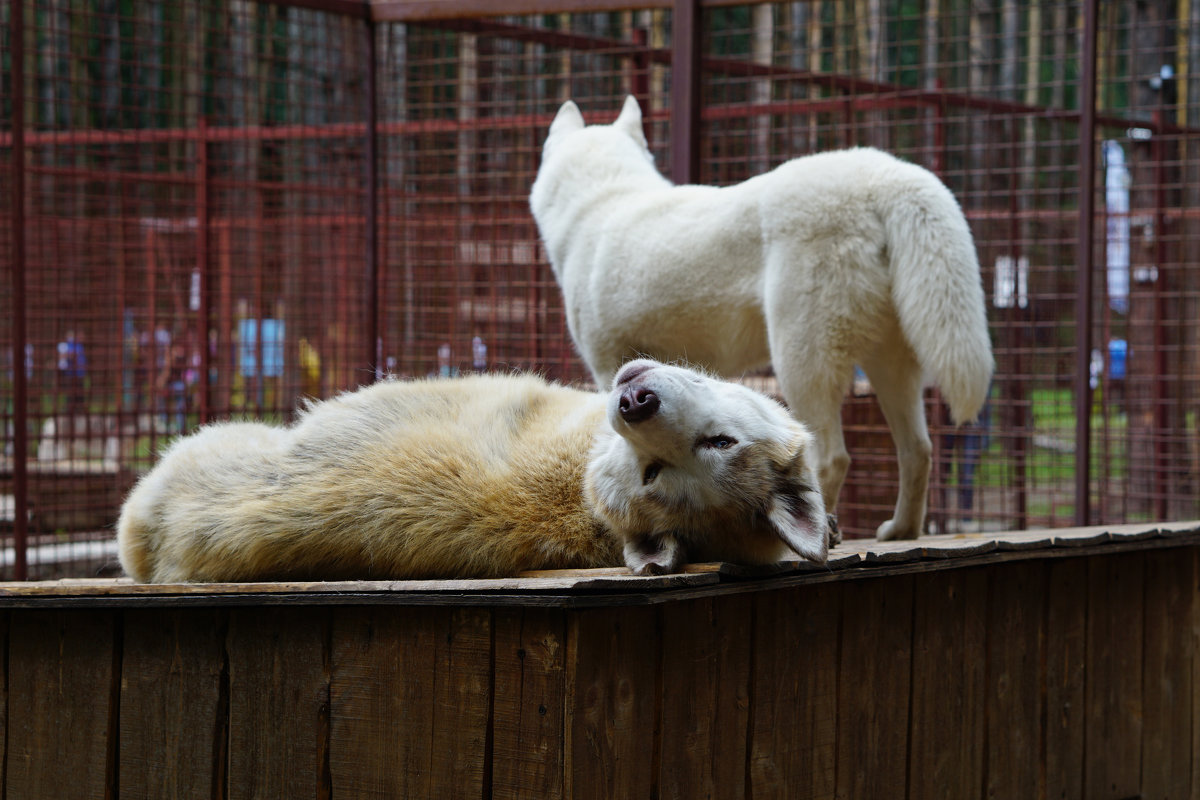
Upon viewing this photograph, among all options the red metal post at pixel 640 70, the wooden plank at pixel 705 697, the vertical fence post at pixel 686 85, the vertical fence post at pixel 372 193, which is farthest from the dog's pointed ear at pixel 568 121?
the wooden plank at pixel 705 697

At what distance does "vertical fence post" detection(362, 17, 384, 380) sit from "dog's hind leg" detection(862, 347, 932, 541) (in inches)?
123

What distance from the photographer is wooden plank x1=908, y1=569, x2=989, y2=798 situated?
10.3ft

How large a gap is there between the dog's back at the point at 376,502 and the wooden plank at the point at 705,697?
0.98 feet

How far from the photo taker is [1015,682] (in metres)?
3.46

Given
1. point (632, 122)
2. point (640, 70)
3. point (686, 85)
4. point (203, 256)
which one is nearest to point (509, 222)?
point (640, 70)

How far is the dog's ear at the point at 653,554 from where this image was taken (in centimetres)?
235

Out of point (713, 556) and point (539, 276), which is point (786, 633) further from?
point (539, 276)

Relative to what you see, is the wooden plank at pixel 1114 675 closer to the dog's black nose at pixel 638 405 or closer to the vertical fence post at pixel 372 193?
the dog's black nose at pixel 638 405

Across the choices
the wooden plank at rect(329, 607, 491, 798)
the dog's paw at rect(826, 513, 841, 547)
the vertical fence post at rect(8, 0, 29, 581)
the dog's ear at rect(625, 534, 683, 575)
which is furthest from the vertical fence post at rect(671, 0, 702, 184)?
the wooden plank at rect(329, 607, 491, 798)

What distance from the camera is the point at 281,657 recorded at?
2496mm

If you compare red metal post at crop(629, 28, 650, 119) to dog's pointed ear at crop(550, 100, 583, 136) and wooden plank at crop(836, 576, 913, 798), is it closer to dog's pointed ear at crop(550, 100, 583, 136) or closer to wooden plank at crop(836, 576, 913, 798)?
dog's pointed ear at crop(550, 100, 583, 136)

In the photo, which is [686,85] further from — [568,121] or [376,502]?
[376,502]

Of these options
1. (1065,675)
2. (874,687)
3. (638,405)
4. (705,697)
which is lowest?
(1065,675)

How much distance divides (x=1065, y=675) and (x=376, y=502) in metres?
2.41
